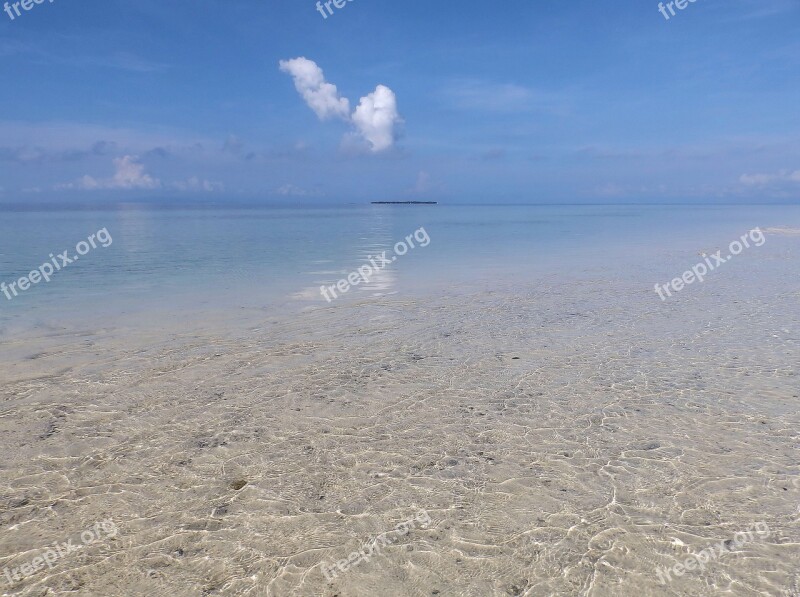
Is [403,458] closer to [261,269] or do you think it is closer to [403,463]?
[403,463]

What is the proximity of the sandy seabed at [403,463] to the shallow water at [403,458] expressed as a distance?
0.09 ft

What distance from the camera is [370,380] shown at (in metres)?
8.29

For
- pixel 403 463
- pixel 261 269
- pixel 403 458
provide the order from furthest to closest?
pixel 261 269 < pixel 403 458 < pixel 403 463

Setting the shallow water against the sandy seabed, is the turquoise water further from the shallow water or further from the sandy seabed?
the sandy seabed

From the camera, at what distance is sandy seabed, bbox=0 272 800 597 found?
4.03 m

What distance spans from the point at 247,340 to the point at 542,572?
8.02 meters

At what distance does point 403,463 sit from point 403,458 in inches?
4.4

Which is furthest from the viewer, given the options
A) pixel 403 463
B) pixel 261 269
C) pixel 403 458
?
pixel 261 269

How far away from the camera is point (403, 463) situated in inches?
223

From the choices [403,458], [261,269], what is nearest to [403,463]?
[403,458]

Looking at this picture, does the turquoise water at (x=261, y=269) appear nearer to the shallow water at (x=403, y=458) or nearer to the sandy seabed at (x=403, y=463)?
the shallow water at (x=403, y=458)

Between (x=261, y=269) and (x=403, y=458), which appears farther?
(x=261, y=269)

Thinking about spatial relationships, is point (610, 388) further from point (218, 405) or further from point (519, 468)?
point (218, 405)

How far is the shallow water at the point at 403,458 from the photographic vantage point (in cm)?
405
